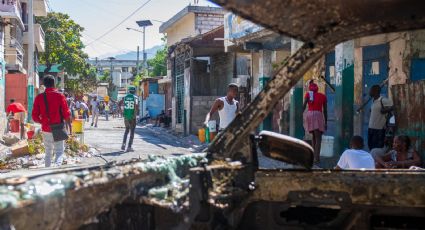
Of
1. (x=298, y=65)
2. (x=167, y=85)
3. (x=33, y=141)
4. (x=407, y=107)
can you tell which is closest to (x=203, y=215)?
(x=298, y=65)

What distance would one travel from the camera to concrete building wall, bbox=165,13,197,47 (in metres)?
27.9

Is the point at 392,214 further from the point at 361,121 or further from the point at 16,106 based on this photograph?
the point at 16,106

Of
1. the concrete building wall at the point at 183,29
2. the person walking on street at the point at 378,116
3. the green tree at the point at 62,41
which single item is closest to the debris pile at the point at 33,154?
the person walking on street at the point at 378,116

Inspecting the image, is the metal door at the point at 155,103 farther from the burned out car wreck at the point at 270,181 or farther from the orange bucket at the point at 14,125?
the burned out car wreck at the point at 270,181

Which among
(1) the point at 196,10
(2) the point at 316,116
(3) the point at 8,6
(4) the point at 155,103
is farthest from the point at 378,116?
(4) the point at 155,103

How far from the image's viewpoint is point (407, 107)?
7.62 metres

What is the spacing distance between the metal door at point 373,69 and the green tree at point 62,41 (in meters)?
30.4

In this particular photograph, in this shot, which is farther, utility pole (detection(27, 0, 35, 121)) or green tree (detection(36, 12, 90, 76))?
green tree (detection(36, 12, 90, 76))

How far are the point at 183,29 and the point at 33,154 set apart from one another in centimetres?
2000

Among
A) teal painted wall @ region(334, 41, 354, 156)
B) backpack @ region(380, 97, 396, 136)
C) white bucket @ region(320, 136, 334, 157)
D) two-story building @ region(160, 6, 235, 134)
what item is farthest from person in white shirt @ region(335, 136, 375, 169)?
two-story building @ region(160, 6, 235, 134)

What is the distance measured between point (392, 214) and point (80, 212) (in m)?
1.57

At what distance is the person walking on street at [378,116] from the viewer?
27.3ft

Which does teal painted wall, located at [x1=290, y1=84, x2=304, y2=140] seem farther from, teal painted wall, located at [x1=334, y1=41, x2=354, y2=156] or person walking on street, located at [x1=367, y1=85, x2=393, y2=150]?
person walking on street, located at [x1=367, y1=85, x2=393, y2=150]

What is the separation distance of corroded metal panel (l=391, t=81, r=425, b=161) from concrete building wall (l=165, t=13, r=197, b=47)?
66.1 ft
